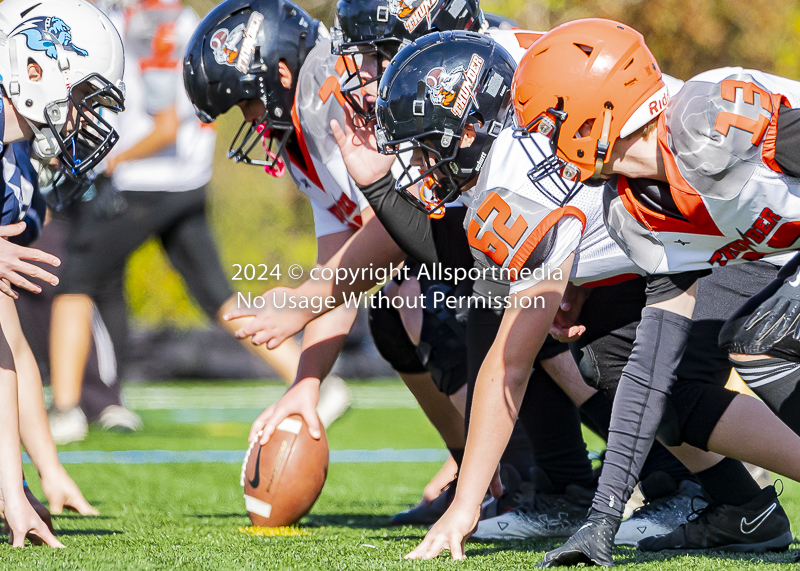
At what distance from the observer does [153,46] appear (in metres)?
6.20

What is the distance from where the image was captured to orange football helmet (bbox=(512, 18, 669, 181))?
2.55 m

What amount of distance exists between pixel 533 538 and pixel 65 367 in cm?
352

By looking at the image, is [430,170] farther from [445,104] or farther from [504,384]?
[504,384]

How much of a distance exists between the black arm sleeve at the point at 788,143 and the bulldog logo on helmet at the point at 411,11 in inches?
54.9

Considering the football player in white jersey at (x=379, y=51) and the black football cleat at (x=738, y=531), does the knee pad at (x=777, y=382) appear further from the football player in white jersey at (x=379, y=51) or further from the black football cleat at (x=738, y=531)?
the football player in white jersey at (x=379, y=51)

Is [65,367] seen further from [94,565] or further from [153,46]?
[94,565]

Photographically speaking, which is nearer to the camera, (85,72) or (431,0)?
(85,72)

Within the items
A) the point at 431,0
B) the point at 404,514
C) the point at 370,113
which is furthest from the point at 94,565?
the point at 431,0

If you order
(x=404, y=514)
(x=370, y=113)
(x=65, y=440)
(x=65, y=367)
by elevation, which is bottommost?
(x=65, y=440)

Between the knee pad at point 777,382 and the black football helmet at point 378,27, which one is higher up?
the black football helmet at point 378,27

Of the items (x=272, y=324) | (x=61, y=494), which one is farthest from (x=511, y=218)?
(x=61, y=494)

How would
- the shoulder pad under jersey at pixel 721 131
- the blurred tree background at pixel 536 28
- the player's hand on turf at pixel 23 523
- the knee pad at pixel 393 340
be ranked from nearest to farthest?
the shoulder pad under jersey at pixel 721 131 < the player's hand on turf at pixel 23 523 < the knee pad at pixel 393 340 < the blurred tree background at pixel 536 28

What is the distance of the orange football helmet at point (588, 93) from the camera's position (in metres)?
2.55

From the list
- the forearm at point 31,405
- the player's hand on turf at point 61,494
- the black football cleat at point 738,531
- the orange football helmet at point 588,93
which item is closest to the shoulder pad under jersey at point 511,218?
the orange football helmet at point 588,93
